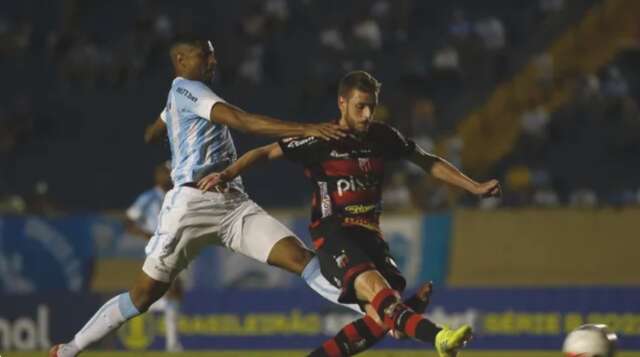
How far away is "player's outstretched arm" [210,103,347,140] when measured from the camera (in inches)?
347

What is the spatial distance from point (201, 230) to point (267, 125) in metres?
1.28

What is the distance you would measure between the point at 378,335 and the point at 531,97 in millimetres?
16078

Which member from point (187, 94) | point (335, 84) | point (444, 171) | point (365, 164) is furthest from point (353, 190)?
point (335, 84)

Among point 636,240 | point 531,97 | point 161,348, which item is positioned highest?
point 531,97

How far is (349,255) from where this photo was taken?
9.23 meters

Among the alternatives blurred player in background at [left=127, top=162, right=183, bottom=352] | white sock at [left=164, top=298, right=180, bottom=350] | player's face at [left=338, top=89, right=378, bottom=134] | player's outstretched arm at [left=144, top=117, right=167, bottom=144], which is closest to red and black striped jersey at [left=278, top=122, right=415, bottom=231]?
player's face at [left=338, top=89, right=378, bottom=134]

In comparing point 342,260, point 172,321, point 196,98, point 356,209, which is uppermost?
point 196,98

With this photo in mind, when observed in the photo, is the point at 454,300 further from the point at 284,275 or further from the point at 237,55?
the point at 237,55

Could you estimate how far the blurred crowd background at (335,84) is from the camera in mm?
23094

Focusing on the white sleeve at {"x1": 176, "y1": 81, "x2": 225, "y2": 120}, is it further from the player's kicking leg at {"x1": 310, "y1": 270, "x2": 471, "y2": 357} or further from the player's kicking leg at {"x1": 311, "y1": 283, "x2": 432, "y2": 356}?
the player's kicking leg at {"x1": 311, "y1": 283, "x2": 432, "y2": 356}

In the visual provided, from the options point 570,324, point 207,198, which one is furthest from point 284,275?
point 207,198

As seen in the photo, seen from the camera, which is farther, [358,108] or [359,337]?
[359,337]

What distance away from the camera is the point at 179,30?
26.0 meters

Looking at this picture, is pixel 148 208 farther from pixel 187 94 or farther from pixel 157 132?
pixel 187 94
